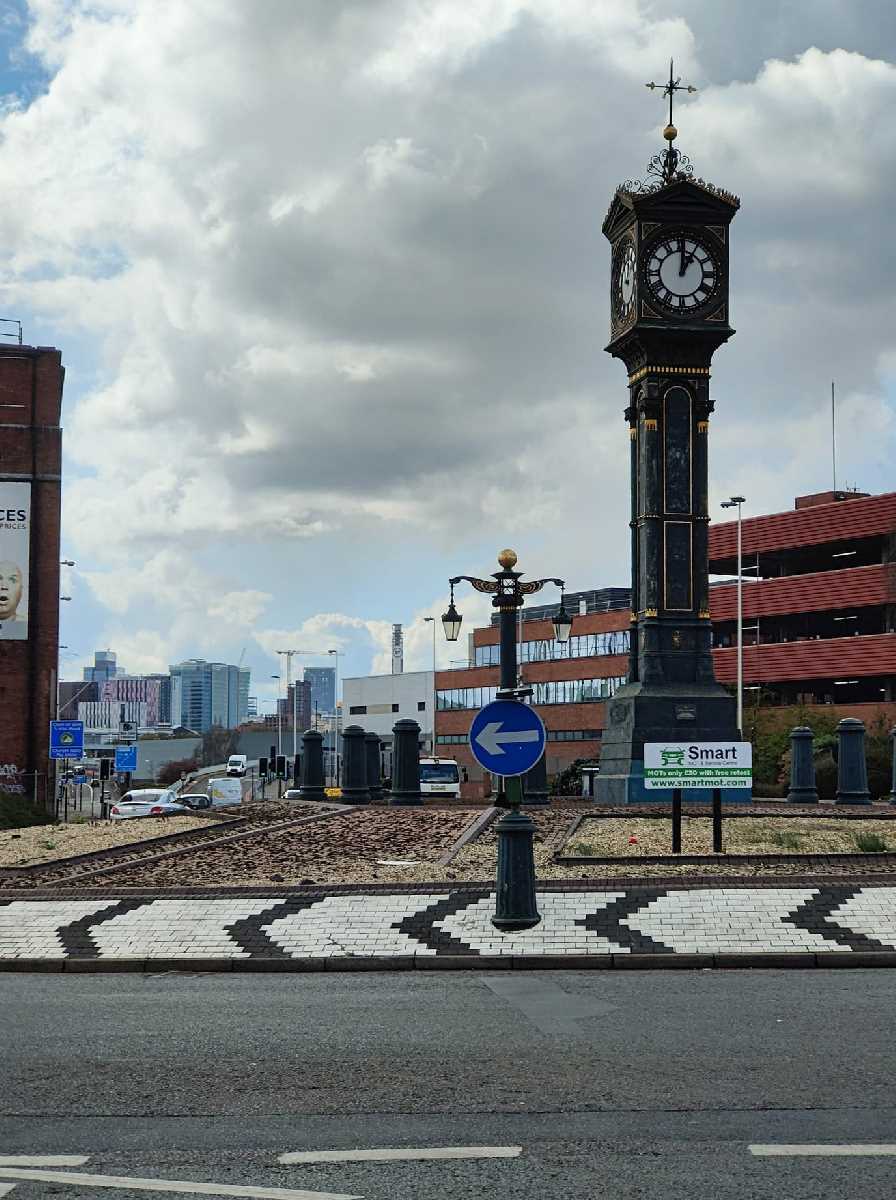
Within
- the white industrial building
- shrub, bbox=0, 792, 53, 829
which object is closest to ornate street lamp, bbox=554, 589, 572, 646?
shrub, bbox=0, 792, 53, 829

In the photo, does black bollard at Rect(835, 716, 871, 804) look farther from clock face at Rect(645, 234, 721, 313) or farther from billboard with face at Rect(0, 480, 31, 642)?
billboard with face at Rect(0, 480, 31, 642)

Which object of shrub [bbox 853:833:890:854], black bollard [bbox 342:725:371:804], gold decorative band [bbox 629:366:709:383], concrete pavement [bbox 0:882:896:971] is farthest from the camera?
gold decorative band [bbox 629:366:709:383]

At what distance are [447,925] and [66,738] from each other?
167ft

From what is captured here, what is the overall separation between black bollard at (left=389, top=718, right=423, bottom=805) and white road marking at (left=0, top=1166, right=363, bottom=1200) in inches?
1009

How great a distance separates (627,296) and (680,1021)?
27.5 m

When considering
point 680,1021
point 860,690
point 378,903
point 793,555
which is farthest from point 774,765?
point 680,1021

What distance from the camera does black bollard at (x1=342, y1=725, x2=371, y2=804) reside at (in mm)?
34219

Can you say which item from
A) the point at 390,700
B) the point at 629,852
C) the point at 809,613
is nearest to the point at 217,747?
the point at 390,700

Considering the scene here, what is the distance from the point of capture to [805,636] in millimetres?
82188

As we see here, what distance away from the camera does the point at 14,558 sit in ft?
223

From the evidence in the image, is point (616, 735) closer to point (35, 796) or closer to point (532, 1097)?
point (532, 1097)

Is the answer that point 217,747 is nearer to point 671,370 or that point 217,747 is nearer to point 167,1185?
point 671,370

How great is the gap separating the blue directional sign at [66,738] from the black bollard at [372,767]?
27.7 m

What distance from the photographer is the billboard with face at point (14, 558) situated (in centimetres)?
6731
